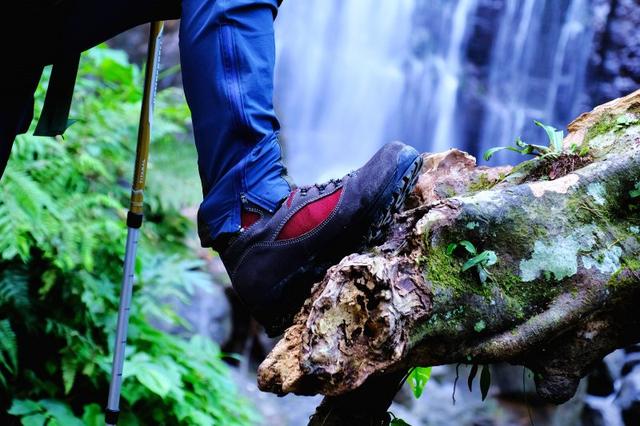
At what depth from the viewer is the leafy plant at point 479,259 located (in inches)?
66.5

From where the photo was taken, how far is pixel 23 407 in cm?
301

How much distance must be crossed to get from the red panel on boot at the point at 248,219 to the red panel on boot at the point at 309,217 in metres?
0.08

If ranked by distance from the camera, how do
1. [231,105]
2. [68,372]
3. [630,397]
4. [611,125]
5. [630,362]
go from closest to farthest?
[231,105] → [611,125] → [68,372] → [630,397] → [630,362]

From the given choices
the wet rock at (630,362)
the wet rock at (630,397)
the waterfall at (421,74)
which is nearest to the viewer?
the wet rock at (630,397)

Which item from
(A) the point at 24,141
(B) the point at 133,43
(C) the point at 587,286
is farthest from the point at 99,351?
(B) the point at 133,43

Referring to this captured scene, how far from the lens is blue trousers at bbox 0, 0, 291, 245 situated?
167 cm

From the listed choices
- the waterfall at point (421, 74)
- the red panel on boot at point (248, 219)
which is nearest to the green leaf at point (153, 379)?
the red panel on boot at point (248, 219)

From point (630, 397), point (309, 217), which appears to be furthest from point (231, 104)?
point (630, 397)

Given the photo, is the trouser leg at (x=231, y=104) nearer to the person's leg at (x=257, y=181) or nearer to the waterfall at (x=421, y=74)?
Answer: the person's leg at (x=257, y=181)

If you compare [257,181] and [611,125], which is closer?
[257,181]

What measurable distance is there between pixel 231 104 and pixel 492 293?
80cm

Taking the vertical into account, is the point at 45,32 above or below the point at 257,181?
above

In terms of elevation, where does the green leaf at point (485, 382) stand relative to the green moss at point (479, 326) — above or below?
below

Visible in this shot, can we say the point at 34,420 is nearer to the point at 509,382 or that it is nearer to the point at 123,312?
the point at 123,312
